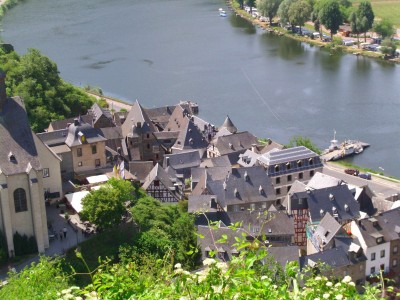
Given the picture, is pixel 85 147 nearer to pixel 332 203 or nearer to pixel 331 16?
pixel 332 203

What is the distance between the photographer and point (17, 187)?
21.5 metres

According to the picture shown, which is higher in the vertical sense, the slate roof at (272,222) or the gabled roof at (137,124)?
the gabled roof at (137,124)

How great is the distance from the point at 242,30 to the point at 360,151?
37.8 metres

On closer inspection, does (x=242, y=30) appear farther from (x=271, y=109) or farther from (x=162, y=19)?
(x=271, y=109)

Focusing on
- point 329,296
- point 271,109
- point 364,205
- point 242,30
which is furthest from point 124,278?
point 242,30

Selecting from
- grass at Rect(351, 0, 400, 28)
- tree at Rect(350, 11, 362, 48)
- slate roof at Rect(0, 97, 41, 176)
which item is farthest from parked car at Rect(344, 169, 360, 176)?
grass at Rect(351, 0, 400, 28)

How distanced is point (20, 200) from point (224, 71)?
3604 cm

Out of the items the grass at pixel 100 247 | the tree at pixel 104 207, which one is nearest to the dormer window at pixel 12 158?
the tree at pixel 104 207

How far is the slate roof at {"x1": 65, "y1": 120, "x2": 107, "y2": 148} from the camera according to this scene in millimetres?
30844

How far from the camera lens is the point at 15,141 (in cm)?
2194

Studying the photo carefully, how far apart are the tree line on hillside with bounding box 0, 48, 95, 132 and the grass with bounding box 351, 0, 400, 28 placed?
1659 inches

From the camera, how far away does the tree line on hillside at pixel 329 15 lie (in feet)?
215

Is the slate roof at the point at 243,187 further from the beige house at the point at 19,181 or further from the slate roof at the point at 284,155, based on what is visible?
the beige house at the point at 19,181

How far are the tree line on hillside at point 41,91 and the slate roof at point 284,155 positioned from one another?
1264 cm
